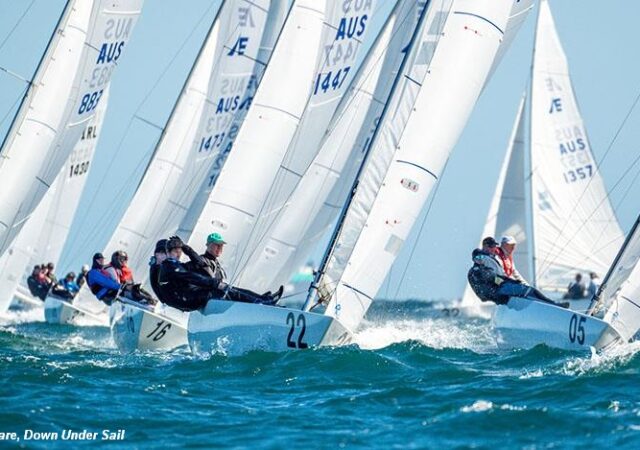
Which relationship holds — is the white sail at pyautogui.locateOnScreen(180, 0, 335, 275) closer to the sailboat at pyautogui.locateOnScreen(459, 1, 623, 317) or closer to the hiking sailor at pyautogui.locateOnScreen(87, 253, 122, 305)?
the hiking sailor at pyautogui.locateOnScreen(87, 253, 122, 305)

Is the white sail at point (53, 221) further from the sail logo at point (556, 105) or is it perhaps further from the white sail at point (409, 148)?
the white sail at point (409, 148)

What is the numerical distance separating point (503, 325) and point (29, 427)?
583cm

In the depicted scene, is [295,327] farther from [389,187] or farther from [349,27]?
[349,27]

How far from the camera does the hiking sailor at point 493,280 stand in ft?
45.0

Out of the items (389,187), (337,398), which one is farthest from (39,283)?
(337,398)

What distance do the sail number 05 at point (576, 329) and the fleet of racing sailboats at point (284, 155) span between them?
2cm

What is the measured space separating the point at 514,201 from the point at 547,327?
16.0 meters

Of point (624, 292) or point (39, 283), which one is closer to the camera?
point (624, 292)

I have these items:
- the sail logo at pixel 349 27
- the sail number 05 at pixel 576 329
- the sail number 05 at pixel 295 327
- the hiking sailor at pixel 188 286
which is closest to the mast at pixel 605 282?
the sail number 05 at pixel 576 329

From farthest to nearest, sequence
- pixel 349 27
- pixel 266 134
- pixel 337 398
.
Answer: pixel 349 27
pixel 266 134
pixel 337 398

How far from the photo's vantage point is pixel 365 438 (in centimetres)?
895

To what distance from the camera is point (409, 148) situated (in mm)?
13438

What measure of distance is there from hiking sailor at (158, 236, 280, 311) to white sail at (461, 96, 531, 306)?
15826 mm

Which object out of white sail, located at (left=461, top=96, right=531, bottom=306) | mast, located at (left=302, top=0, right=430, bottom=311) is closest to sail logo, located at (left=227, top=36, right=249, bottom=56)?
mast, located at (left=302, top=0, right=430, bottom=311)
